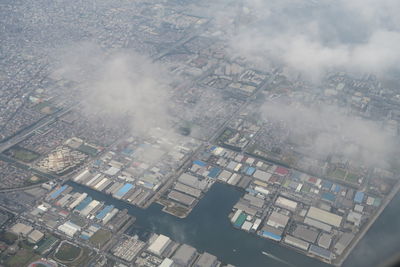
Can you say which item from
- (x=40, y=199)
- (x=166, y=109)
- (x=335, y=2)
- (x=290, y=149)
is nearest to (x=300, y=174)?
(x=290, y=149)

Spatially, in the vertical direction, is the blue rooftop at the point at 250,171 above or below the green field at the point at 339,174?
below

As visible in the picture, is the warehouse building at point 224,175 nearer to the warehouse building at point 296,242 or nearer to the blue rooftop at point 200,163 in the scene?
the blue rooftop at point 200,163

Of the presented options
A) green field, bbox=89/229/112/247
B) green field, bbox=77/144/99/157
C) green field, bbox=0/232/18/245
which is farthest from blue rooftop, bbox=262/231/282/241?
green field, bbox=0/232/18/245

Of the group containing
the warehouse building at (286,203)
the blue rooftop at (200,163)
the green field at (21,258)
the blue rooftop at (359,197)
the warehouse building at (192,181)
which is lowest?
the green field at (21,258)

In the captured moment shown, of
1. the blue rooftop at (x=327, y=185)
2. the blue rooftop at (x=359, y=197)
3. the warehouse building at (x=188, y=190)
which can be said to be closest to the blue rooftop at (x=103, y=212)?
the warehouse building at (x=188, y=190)

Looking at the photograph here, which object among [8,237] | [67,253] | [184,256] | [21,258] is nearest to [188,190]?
[184,256]

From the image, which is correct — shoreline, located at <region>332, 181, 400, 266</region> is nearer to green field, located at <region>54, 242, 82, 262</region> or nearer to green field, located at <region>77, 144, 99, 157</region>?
green field, located at <region>54, 242, 82, 262</region>

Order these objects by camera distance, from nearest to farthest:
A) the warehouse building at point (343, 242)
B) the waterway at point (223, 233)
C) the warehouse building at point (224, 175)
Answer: the waterway at point (223, 233), the warehouse building at point (343, 242), the warehouse building at point (224, 175)
